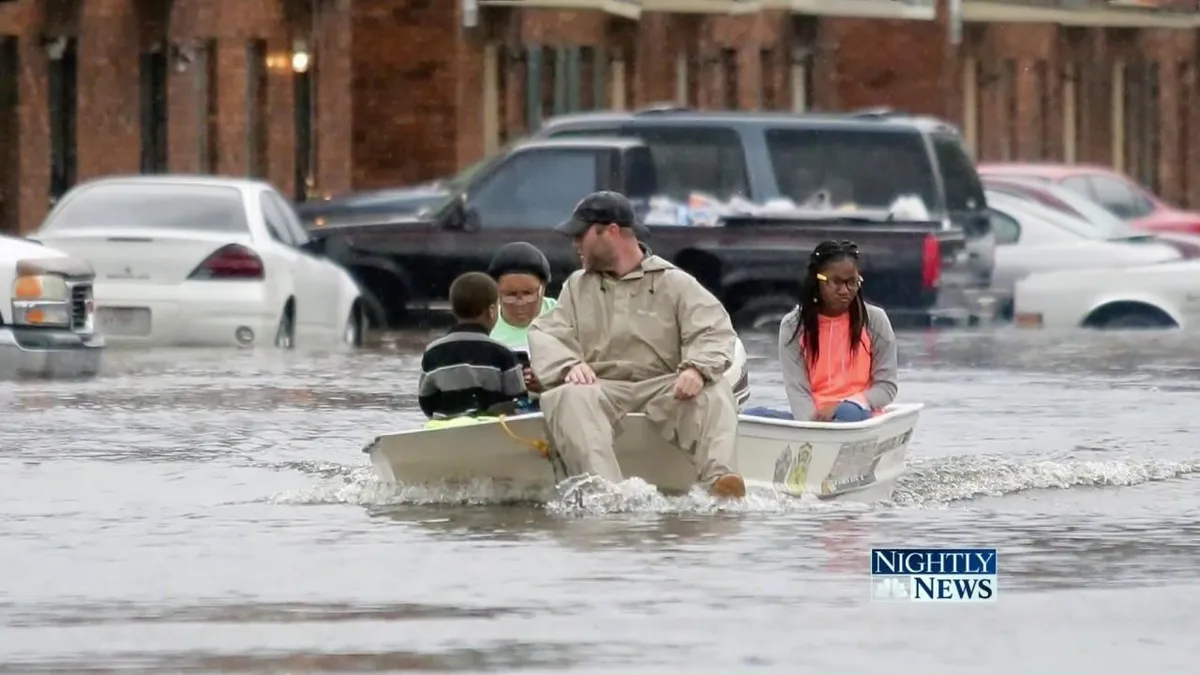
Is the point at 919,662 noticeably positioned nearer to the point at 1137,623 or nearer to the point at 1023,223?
the point at 1137,623

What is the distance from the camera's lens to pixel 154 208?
2547 centimetres

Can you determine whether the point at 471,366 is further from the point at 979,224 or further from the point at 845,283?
the point at 979,224

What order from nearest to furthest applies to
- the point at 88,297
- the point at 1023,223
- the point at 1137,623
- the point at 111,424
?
the point at 1137,623
the point at 111,424
the point at 88,297
the point at 1023,223

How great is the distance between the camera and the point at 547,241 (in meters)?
28.0

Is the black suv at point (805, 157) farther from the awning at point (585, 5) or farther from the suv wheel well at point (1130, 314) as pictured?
the awning at point (585, 5)

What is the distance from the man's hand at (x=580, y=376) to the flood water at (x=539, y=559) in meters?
0.52

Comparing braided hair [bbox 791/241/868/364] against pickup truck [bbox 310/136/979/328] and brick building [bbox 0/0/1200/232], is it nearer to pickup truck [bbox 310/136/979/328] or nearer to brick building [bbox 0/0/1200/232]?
pickup truck [bbox 310/136/979/328]

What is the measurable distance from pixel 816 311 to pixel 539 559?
9.49 ft

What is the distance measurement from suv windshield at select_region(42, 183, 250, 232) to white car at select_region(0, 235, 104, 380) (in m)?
→ 3.47

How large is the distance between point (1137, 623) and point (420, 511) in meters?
4.47

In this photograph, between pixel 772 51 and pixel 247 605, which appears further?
pixel 772 51

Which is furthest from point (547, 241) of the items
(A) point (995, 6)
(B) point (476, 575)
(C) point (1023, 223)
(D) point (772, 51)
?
(A) point (995, 6)

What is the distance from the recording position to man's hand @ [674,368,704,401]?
548 inches

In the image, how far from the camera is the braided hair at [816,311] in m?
14.9
